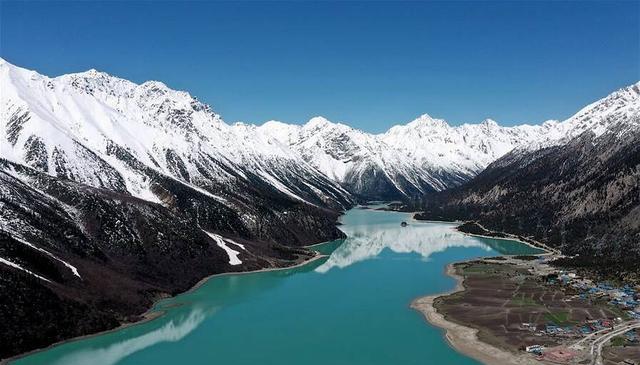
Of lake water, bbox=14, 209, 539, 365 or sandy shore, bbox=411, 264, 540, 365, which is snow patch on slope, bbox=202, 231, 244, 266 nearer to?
lake water, bbox=14, 209, 539, 365

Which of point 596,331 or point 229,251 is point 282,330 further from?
point 229,251

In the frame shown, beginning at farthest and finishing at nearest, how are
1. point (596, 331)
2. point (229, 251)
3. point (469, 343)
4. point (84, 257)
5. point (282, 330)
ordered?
point (229, 251)
point (84, 257)
point (282, 330)
point (596, 331)
point (469, 343)

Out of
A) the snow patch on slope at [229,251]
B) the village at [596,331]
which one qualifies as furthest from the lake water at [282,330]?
the snow patch on slope at [229,251]

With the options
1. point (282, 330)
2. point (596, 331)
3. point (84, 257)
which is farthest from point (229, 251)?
point (596, 331)

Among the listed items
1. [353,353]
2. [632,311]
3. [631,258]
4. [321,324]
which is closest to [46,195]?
[321,324]

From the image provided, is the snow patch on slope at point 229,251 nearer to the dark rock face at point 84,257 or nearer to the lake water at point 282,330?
the dark rock face at point 84,257
